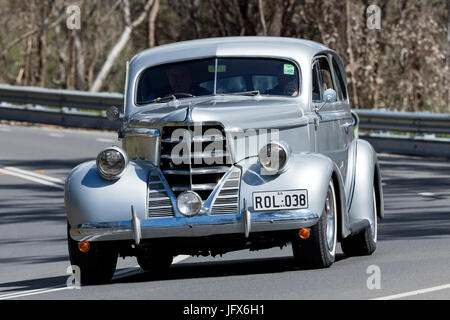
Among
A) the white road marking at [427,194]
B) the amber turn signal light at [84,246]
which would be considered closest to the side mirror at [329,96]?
the amber turn signal light at [84,246]

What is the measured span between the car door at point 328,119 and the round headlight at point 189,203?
1.38m

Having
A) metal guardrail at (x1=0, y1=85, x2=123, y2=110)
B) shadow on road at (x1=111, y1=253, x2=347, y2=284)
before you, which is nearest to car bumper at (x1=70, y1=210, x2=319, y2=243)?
shadow on road at (x1=111, y1=253, x2=347, y2=284)

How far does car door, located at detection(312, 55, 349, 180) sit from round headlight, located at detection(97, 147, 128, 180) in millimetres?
1706

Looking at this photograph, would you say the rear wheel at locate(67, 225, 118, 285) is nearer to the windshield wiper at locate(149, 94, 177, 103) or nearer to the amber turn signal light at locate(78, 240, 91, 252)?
the amber turn signal light at locate(78, 240, 91, 252)

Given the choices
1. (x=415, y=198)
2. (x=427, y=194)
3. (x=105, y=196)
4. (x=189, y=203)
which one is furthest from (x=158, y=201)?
(x=427, y=194)

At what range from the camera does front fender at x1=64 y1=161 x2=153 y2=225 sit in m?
9.18

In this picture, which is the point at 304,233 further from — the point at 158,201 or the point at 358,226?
the point at 358,226

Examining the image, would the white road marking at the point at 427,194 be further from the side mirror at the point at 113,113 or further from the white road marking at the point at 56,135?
the white road marking at the point at 56,135

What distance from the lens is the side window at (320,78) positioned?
34.9 feet

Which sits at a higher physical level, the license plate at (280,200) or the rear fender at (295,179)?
the rear fender at (295,179)

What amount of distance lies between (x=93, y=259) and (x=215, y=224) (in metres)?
1.11
